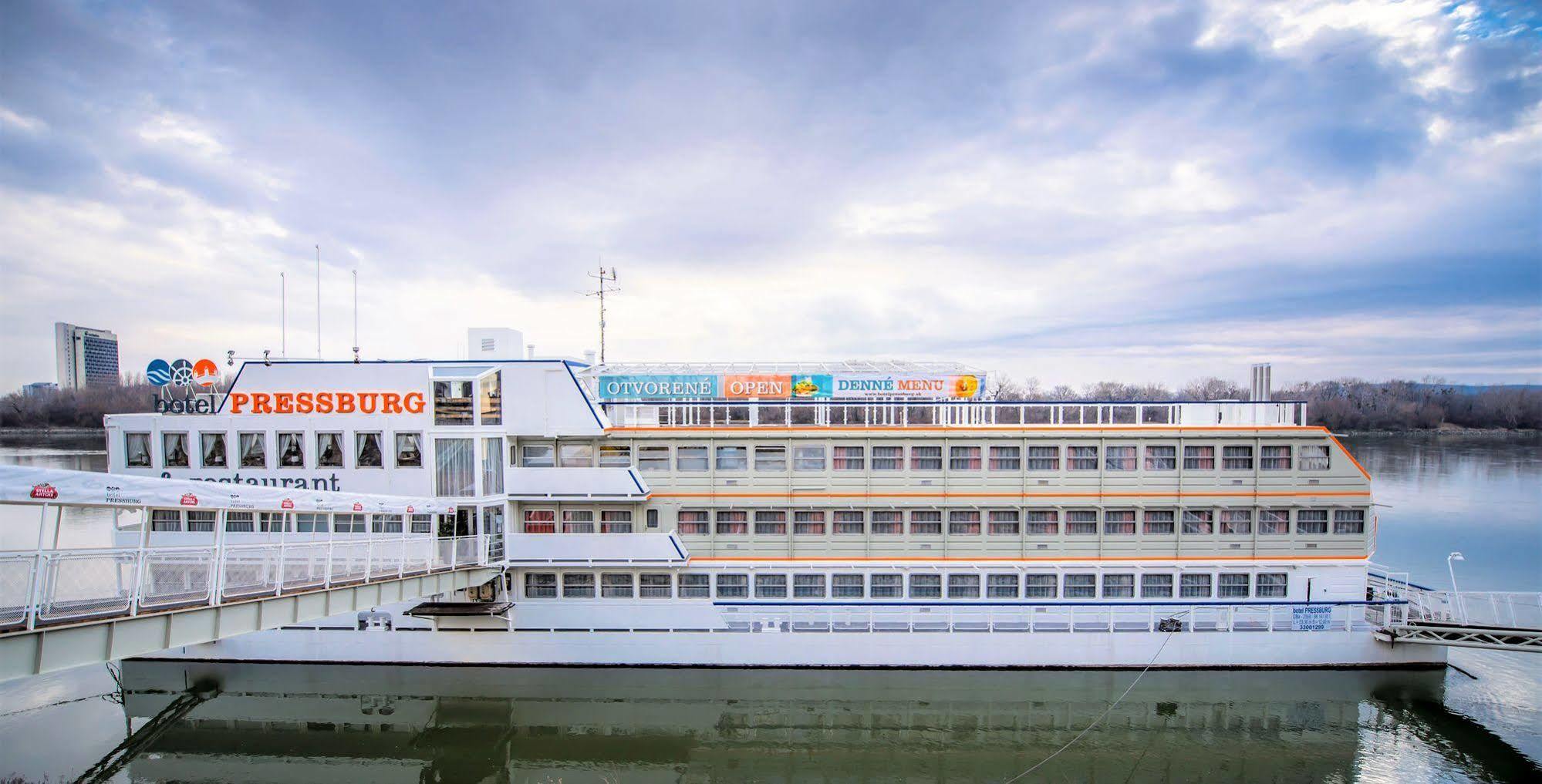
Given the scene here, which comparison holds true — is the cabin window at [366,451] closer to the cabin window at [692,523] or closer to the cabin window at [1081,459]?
the cabin window at [692,523]

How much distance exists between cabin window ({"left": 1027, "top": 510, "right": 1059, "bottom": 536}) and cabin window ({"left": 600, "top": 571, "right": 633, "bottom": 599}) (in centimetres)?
1258

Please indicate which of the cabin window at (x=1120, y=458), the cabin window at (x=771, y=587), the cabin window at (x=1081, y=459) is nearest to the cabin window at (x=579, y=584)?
the cabin window at (x=771, y=587)

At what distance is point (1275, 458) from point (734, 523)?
55.5ft

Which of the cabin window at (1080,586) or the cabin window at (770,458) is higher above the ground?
the cabin window at (770,458)

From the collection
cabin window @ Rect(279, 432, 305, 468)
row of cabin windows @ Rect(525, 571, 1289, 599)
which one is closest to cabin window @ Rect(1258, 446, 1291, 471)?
row of cabin windows @ Rect(525, 571, 1289, 599)

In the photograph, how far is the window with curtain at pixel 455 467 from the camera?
63.5 feet

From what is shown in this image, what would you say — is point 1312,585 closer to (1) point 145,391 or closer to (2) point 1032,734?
(2) point 1032,734

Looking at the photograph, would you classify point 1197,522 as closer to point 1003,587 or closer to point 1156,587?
point 1156,587

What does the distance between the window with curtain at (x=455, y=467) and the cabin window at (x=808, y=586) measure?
10.1 meters

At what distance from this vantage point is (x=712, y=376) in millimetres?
21984

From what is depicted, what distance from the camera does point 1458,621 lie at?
18812 millimetres

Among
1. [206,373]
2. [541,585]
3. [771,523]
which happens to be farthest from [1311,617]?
[206,373]

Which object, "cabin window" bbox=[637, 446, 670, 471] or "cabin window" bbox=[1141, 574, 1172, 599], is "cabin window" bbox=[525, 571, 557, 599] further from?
"cabin window" bbox=[1141, 574, 1172, 599]

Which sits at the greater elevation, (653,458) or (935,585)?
(653,458)
